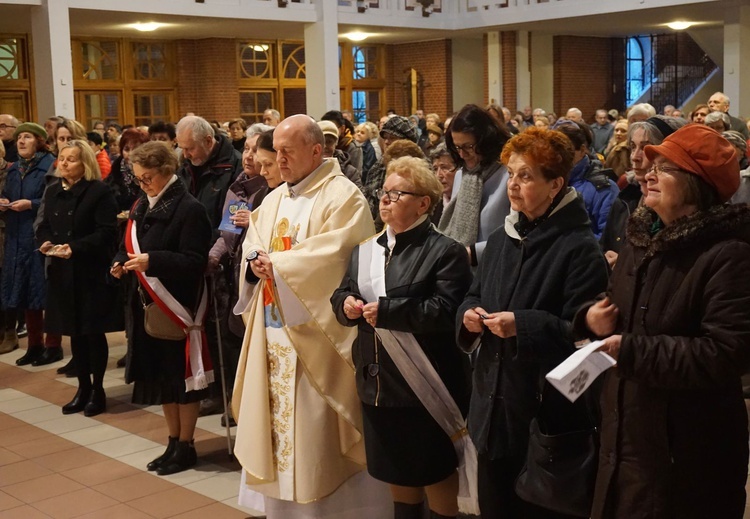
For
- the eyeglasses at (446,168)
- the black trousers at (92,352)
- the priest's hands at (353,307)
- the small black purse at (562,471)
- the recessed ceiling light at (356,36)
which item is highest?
the recessed ceiling light at (356,36)

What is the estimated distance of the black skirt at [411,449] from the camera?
3799 mm

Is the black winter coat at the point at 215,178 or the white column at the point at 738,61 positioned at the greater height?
the white column at the point at 738,61

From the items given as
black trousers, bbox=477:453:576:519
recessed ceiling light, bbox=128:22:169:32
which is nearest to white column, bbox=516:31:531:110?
recessed ceiling light, bbox=128:22:169:32

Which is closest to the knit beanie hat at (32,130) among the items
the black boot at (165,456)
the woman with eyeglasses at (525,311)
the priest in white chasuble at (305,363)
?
the black boot at (165,456)

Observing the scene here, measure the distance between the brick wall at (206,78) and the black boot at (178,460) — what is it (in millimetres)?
16131

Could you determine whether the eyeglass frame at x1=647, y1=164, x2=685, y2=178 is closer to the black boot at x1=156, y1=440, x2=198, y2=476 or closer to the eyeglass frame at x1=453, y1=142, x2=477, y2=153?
the eyeglass frame at x1=453, y1=142, x2=477, y2=153

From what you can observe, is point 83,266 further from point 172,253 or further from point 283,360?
point 283,360

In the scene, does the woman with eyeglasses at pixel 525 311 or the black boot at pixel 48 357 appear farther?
the black boot at pixel 48 357

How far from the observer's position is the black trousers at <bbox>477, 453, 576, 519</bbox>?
336 cm

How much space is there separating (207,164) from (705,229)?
13.2 ft

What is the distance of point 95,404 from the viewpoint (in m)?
6.59

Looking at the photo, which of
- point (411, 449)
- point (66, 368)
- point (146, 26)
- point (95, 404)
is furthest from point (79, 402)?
point (146, 26)

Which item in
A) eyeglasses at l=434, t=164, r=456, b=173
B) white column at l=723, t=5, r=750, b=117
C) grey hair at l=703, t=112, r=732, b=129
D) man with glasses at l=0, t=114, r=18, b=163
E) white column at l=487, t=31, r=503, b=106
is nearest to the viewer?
eyeglasses at l=434, t=164, r=456, b=173

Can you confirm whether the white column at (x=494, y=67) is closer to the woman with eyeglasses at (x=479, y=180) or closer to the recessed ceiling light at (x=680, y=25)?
the recessed ceiling light at (x=680, y=25)
